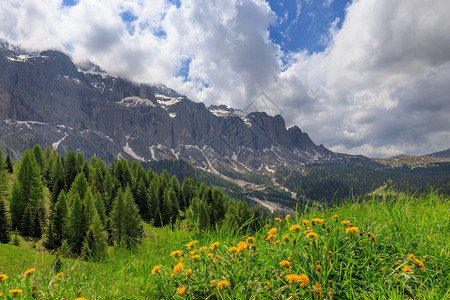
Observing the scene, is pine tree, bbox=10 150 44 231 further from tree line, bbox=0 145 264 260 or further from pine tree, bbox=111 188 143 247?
pine tree, bbox=111 188 143 247

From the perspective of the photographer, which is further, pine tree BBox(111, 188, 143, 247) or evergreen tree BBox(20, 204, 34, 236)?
evergreen tree BBox(20, 204, 34, 236)

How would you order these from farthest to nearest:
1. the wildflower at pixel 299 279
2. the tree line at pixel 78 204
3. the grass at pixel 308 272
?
the tree line at pixel 78 204, the grass at pixel 308 272, the wildflower at pixel 299 279

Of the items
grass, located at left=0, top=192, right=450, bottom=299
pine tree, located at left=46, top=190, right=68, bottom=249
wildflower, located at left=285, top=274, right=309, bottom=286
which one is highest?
wildflower, located at left=285, top=274, right=309, bottom=286

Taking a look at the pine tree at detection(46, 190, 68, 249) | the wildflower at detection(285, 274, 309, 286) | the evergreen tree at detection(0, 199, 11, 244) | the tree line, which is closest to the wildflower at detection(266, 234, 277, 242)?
the wildflower at detection(285, 274, 309, 286)

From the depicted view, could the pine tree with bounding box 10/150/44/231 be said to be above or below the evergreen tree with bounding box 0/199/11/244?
above

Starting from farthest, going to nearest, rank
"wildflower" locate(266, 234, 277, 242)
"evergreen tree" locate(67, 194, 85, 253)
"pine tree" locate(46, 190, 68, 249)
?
"pine tree" locate(46, 190, 68, 249) → "evergreen tree" locate(67, 194, 85, 253) → "wildflower" locate(266, 234, 277, 242)

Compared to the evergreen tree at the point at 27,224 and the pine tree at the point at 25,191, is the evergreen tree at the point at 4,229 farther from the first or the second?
the pine tree at the point at 25,191

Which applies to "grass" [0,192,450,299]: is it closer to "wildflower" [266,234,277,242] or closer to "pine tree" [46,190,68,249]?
"wildflower" [266,234,277,242]

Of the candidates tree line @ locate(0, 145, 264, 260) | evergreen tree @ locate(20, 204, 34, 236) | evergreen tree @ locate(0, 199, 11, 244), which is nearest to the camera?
Result: evergreen tree @ locate(0, 199, 11, 244)

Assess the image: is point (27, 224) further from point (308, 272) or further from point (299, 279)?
point (299, 279)

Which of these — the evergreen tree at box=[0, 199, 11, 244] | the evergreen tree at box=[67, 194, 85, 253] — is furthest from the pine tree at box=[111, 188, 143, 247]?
the evergreen tree at box=[0, 199, 11, 244]

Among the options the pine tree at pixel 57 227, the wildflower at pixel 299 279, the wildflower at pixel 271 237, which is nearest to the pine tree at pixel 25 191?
the pine tree at pixel 57 227

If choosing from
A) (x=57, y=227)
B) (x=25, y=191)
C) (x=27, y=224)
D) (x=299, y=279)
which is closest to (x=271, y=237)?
(x=299, y=279)

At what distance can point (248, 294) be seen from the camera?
7.78 ft
